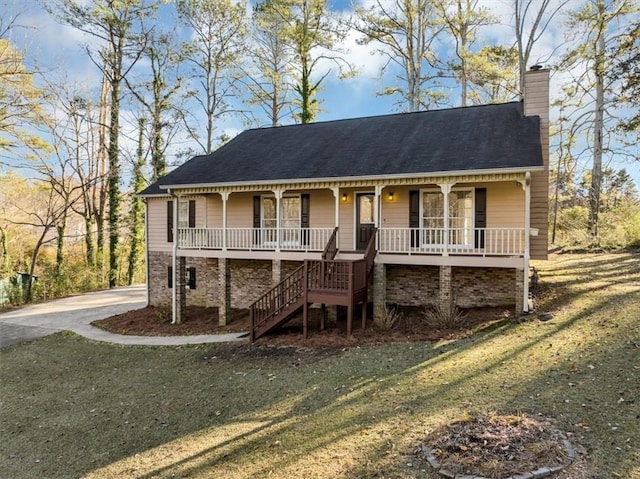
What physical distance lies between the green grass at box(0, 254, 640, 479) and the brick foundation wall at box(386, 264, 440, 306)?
2.94 metres

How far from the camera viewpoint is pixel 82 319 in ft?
51.9

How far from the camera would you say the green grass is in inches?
195

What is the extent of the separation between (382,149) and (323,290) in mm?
5283

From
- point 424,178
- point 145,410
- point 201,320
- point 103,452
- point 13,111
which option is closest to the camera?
point 103,452

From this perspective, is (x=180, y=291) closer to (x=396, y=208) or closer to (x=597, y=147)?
(x=396, y=208)

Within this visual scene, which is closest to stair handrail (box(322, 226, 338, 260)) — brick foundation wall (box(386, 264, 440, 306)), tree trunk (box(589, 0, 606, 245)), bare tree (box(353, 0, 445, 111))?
brick foundation wall (box(386, 264, 440, 306))

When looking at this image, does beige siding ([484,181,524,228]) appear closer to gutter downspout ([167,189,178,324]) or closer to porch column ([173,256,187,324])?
gutter downspout ([167,189,178,324])

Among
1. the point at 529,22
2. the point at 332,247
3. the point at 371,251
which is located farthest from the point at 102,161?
the point at 529,22

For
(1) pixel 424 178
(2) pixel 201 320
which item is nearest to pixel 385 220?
(1) pixel 424 178

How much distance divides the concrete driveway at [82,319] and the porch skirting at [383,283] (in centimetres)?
182

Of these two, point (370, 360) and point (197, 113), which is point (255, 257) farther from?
point (197, 113)

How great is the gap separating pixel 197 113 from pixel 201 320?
18325 millimetres

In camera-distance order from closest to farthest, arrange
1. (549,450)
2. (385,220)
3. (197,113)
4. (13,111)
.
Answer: (549,450), (385,220), (13,111), (197,113)

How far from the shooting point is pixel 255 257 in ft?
42.2
